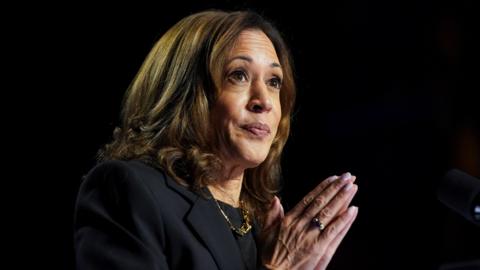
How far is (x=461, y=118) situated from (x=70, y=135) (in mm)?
2010

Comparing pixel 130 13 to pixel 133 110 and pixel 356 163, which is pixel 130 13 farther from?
pixel 356 163

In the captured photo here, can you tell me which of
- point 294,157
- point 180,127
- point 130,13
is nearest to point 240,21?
point 180,127

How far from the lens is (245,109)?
1849mm

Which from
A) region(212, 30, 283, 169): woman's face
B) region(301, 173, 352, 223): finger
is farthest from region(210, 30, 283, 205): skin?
region(301, 173, 352, 223): finger

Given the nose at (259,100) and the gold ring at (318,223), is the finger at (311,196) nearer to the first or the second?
the gold ring at (318,223)

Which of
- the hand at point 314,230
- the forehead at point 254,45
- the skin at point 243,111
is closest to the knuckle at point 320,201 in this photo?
the hand at point 314,230

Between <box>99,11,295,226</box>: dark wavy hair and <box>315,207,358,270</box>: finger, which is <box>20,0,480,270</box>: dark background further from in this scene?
<box>315,207,358,270</box>: finger

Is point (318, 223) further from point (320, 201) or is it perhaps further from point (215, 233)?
point (215, 233)

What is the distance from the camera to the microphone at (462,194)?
1.22m

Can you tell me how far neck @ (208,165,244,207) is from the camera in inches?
73.8

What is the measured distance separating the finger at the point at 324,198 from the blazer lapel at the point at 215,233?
21cm

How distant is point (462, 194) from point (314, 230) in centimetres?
52

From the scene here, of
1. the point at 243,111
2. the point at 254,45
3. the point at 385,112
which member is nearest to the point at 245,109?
the point at 243,111

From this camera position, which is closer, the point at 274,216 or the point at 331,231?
the point at 331,231
